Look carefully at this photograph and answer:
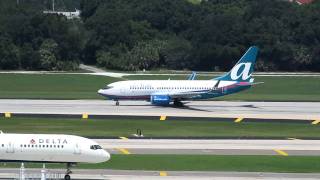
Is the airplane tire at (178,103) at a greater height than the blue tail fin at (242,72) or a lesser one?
lesser

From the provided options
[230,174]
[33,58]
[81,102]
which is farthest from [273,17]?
[230,174]

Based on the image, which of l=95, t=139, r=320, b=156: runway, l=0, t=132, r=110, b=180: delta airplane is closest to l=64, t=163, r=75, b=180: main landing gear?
l=0, t=132, r=110, b=180: delta airplane

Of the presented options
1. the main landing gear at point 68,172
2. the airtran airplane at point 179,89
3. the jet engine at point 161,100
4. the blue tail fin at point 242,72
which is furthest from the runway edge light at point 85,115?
the main landing gear at point 68,172

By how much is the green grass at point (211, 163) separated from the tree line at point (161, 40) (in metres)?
102

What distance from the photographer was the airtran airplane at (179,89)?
93.1 m

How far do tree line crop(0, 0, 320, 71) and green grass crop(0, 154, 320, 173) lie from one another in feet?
335

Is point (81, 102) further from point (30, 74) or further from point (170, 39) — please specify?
point (170, 39)

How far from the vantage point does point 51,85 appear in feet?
413

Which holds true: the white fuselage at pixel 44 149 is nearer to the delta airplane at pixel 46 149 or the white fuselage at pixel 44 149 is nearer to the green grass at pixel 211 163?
the delta airplane at pixel 46 149

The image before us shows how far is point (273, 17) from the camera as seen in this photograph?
175500 millimetres

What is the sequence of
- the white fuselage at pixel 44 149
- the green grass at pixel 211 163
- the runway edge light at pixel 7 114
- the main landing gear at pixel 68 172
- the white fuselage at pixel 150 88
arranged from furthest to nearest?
the white fuselage at pixel 150 88
the runway edge light at pixel 7 114
the green grass at pixel 211 163
the white fuselage at pixel 44 149
the main landing gear at pixel 68 172

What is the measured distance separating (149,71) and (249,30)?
72.8ft

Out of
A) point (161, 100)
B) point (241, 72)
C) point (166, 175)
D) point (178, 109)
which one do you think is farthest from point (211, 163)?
point (241, 72)

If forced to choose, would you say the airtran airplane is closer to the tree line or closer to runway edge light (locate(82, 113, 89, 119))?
runway edge light (locate(82, 113, 89, 119))
